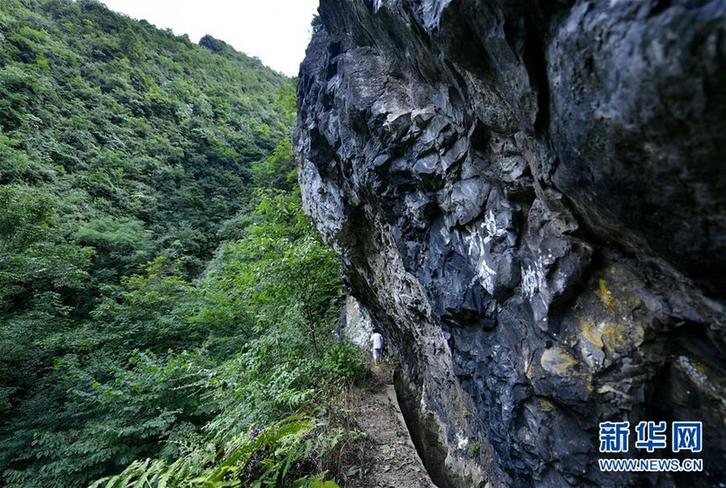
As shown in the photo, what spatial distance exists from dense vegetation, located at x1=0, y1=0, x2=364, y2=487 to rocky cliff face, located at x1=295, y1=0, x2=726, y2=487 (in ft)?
7.81

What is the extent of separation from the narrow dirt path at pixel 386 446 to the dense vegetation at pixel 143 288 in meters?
0.51

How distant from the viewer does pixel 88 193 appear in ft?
45.4

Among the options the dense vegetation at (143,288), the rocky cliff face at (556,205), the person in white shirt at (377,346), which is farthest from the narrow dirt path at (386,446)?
the person in white shirt at (377,346)

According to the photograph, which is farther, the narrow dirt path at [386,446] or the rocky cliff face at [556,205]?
the narrow dirt path at [386,446]

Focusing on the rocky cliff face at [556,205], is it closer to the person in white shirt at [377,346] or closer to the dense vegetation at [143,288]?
the dense vegetation at [143,288]

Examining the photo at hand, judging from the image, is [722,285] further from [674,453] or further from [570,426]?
[570,426]

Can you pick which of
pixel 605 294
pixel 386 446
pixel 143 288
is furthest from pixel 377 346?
pixel 143 288

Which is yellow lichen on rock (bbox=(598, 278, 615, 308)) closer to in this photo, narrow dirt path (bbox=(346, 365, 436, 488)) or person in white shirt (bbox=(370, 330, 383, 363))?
narrow dirt path (bbox=(346, 365, 436, 488))

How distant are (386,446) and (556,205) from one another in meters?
4.15

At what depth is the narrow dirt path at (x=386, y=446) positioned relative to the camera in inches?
166

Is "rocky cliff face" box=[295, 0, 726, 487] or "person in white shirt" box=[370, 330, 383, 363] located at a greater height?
"rocky cliff face" box=[295, 0, 726, 487]

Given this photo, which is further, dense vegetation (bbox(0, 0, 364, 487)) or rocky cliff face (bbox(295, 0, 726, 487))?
dense vegetation (bbox(0, 0, 364, 487))

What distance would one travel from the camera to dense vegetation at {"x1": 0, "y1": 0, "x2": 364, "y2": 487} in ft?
16.2

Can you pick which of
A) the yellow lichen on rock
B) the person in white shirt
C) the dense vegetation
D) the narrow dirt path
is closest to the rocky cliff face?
the yellow lichen on rock
